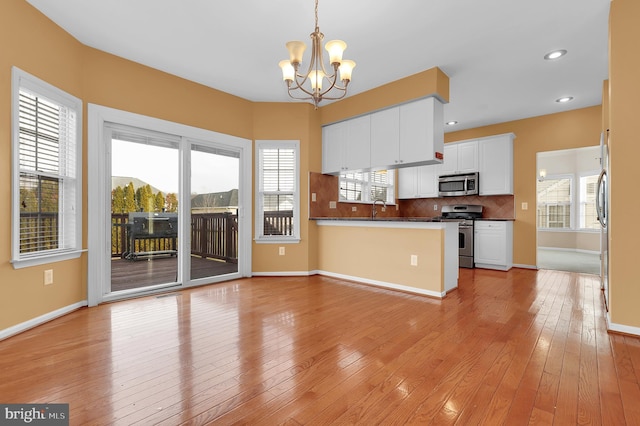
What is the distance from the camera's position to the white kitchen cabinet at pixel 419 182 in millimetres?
6270

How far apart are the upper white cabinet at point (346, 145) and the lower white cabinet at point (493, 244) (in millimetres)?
2679

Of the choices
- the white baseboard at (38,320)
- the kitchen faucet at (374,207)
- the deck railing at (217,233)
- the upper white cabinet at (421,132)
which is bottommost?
the white baseboard at (38,320)

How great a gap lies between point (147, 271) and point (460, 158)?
18.3 ft

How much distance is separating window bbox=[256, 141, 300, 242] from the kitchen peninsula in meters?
0.46

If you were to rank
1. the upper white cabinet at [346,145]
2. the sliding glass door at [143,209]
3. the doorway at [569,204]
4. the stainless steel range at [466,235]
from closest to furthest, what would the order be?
the sliding glass door at [143,209], the upper white cabinet at [346,145], the stainless steel range at [466,235], the doorway at [569,204]

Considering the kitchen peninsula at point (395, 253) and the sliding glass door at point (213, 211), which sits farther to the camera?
the sliding glass door at point (213, 211)

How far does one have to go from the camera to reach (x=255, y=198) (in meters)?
4.66

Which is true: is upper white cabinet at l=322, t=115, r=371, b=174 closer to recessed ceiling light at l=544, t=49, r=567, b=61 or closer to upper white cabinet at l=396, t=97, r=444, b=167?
upper white cabinet at l=396, t=97, r=444, b=167

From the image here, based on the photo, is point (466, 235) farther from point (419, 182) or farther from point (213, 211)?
point (213, 211)

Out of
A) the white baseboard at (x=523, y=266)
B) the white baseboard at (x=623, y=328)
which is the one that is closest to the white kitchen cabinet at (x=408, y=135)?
the white baseboard at (x=623, y=328)

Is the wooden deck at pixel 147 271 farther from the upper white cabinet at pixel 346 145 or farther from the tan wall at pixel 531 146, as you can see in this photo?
the tan wall at pixel 531 146

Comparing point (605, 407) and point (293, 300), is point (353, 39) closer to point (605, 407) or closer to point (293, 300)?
point (293, 300)

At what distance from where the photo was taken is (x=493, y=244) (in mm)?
5320

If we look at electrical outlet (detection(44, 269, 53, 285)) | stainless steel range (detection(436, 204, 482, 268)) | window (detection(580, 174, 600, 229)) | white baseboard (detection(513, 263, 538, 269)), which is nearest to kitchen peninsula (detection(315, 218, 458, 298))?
stainless steel range (detection(436, 204, 482, 268))
